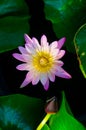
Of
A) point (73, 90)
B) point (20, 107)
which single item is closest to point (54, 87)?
point (73, 90)

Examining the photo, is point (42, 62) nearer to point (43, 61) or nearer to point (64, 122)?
point (43, 61)

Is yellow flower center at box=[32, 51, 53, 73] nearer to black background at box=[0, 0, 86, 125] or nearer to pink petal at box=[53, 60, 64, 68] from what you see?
pink petal at box=[53, 60, 64, 68]

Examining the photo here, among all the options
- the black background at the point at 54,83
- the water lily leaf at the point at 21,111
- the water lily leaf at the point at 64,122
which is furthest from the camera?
the black background at the point at 54,83

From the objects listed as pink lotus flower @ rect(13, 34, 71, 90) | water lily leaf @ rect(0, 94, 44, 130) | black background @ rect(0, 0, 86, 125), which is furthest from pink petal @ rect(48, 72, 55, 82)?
black background @ rect(0, 0, 86, 125)

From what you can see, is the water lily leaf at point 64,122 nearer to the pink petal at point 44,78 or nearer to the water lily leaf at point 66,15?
the pink petal at point 44,78

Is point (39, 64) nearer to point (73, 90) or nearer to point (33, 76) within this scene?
point (33, 76)

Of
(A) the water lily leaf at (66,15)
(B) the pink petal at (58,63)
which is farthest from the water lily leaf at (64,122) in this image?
(A) the water lily leaf at (66,15)

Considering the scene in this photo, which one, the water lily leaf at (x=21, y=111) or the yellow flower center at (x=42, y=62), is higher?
the yellow flower center at (x=42, y=62)
